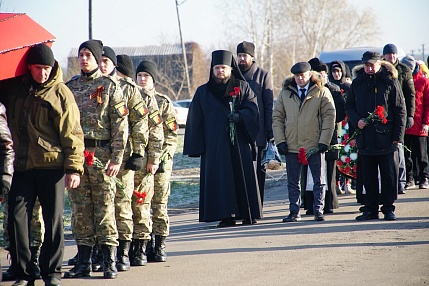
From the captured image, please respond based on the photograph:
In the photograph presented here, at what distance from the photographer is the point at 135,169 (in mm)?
7566

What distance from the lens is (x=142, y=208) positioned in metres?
7.98

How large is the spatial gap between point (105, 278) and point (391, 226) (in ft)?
13.6

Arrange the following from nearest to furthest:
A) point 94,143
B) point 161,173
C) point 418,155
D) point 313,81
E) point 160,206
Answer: point 94,143
point 160,206
point 161,173
point 313,81
point 418,155

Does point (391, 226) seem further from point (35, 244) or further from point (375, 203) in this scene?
point (35, 244)

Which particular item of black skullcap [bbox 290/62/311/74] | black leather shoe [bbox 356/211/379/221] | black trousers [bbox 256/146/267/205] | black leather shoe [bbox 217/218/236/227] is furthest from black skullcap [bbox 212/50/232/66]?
black leather shoe [bbox 356/211/379/221]

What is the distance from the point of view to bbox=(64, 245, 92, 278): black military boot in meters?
7.43

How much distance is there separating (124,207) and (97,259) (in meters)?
0.77

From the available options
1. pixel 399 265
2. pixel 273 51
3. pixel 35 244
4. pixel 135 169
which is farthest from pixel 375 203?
pixel 273 51

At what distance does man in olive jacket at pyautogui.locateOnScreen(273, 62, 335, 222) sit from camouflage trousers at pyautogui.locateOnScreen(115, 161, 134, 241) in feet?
11.8

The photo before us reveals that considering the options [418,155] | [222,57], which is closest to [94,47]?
[222,57]

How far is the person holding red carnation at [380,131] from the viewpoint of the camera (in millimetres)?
10539

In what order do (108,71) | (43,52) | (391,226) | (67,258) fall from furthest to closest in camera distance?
(391,226)
(67,258)
(108,71)
(43,52)

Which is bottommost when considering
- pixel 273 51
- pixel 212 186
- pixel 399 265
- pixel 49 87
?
pixel 399 265

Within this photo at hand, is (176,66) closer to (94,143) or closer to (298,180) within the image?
(298,180)
